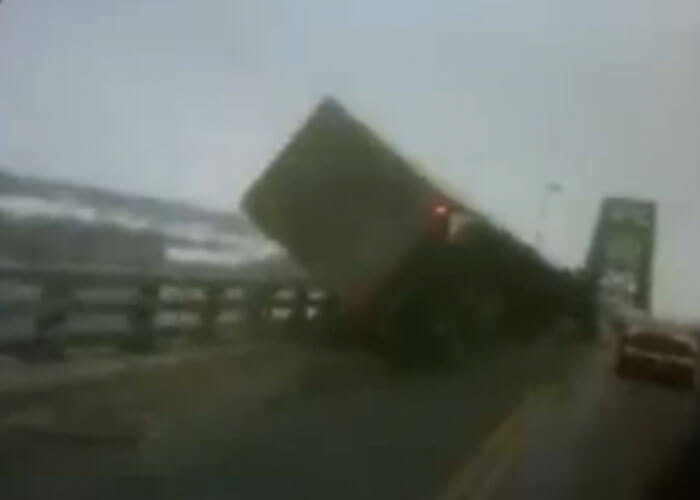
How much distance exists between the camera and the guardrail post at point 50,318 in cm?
888

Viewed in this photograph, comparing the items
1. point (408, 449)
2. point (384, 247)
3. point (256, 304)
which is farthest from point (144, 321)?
point (408, 449)

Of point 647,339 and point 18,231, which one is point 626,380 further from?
point 18,231

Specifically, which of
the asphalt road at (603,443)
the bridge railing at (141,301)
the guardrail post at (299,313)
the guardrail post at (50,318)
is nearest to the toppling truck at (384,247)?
the guardrail post at (299,313)

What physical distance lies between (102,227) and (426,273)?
14.1 feet

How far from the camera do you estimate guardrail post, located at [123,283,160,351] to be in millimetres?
10398

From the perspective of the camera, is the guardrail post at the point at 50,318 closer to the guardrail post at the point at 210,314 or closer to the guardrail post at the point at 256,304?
the guardrail post at the point at 210,314

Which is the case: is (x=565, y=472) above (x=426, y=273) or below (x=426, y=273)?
below

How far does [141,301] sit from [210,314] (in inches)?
56.7

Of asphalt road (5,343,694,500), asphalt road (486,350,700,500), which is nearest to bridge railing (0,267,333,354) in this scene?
asphalt road (5,343,694,500)

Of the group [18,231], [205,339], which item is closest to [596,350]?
[205,339]

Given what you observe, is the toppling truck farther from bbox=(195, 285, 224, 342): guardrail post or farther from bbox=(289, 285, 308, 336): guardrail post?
bbox=(195, 285, 224, 342): guardrail post

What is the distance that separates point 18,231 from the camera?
714 centimetres

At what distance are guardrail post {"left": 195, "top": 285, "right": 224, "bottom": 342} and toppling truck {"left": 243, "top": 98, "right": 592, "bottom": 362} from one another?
2.13 feet

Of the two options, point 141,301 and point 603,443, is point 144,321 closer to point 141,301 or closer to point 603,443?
point 141,301
